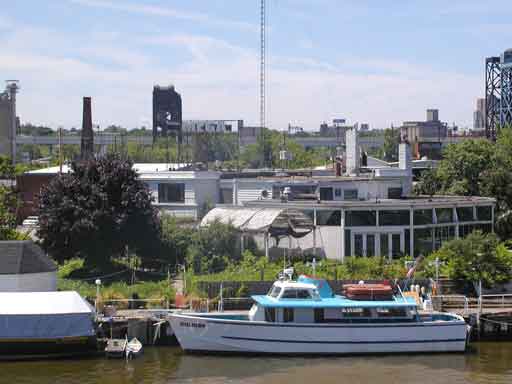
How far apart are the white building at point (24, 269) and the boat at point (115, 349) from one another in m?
5.93

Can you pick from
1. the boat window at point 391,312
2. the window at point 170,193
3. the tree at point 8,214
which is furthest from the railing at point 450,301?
the window at point 170,193

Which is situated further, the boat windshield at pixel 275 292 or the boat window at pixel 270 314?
the boat windshield at pixel 275 292

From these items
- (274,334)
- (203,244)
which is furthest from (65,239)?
(274,334)

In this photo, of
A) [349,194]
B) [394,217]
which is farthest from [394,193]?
[394,217]

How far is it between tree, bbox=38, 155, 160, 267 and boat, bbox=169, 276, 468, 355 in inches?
501

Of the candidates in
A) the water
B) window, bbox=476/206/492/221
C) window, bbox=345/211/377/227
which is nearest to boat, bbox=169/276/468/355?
the water

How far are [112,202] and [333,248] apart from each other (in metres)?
12.2

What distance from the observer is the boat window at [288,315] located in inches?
1625

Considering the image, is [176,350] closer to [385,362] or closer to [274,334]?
[274,334]

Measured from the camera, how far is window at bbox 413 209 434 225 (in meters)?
55.7

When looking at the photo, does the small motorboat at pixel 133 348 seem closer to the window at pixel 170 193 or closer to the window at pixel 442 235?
the window at pixel 442 235

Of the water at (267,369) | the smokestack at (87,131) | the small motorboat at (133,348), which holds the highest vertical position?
the smokestack at (87,131)

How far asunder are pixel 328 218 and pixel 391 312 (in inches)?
520

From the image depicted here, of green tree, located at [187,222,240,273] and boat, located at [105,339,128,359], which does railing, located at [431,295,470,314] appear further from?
boat, located at [105,339,128,359]
